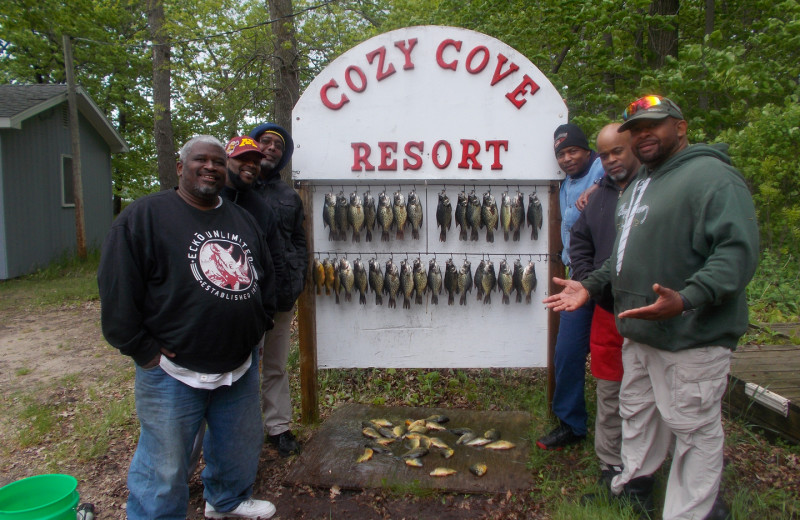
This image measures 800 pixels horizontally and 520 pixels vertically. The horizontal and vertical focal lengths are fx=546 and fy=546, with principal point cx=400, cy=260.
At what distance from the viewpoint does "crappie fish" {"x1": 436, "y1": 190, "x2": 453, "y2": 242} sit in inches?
169

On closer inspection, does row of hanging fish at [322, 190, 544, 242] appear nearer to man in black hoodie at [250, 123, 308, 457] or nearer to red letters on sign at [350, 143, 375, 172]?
red letters on sign at [350, 143, 375, 172]

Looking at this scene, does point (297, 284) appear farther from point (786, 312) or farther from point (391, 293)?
point (786, 312)

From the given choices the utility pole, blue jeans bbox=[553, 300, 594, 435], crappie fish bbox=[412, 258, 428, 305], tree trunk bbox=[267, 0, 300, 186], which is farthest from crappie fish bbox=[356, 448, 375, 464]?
the utility pole

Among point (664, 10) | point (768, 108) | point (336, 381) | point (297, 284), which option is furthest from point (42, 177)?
point (768, 108)

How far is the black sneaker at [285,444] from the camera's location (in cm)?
408

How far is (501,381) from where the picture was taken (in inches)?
222

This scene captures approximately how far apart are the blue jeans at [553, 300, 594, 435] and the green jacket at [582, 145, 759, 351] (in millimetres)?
1010

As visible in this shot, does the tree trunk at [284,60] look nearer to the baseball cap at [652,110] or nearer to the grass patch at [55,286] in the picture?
the grass patch at [55,286]

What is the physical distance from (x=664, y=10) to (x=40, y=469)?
1007 centimetres

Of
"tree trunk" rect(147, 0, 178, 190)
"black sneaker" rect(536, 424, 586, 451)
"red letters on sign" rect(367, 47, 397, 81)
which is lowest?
"black sneaker" rect(536, 424, 586, 451)

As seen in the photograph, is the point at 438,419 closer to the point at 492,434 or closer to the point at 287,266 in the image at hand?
the point at 492,434

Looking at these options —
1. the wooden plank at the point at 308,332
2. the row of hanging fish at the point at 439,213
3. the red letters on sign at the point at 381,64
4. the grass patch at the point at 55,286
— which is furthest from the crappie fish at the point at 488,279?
the grass patch at the point at 55,286

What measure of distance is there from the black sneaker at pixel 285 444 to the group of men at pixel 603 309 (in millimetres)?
708

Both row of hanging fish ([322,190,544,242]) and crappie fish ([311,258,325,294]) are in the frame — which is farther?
crappie fish ([311,258,325,294])
